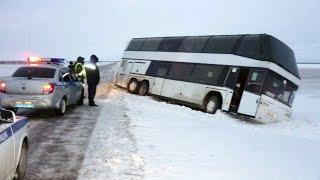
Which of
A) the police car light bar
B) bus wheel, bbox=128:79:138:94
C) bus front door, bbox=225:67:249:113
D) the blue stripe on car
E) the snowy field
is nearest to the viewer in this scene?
the blue stripe on car

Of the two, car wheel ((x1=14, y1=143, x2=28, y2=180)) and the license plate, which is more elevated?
car wheel ((x1=14, y1=143, x2=28, y2=180))

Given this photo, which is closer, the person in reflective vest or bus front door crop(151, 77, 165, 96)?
the person in reflective vest

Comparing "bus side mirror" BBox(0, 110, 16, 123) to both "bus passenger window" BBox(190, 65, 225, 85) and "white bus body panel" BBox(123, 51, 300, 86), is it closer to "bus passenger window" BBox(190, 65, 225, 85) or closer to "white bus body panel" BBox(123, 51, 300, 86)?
"white bus body panel" BBox(123, 51, 300, 86)

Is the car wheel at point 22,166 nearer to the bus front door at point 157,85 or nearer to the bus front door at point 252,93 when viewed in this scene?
the bus front door at point 252,93

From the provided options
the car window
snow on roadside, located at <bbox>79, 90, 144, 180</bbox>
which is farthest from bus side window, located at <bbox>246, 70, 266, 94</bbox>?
the car window

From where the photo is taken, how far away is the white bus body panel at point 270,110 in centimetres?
1822

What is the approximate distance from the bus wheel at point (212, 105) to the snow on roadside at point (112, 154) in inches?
245

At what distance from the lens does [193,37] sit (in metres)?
23.1

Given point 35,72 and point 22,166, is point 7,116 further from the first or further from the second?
point 35,72

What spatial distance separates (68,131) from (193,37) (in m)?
11.7

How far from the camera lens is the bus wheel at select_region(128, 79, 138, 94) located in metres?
26.8

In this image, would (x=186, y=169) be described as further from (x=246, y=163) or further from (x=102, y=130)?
(x=102, y=130)

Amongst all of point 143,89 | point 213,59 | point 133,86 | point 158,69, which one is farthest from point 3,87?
point 133,86

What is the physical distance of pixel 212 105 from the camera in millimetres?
20234
